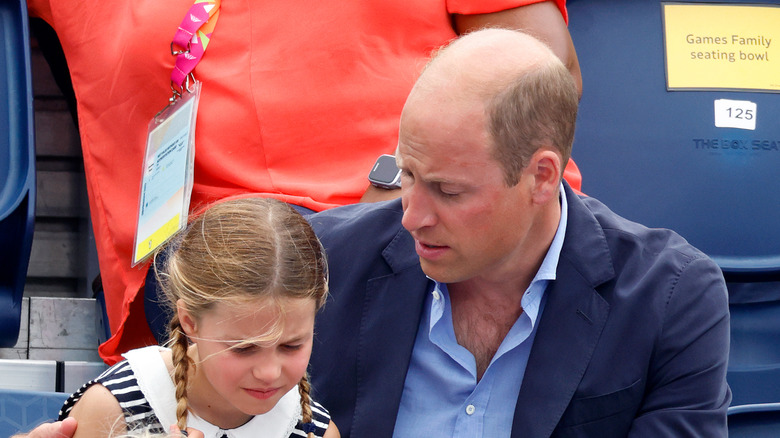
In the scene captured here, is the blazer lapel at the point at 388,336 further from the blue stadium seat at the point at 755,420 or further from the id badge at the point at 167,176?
the blue stadium seat at the point at 755,420

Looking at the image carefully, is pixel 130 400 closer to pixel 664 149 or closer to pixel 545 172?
pixel 545 172

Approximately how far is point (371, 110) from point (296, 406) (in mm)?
719

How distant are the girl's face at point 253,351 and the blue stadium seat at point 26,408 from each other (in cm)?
46

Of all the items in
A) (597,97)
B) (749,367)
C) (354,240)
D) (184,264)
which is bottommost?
(749,367)

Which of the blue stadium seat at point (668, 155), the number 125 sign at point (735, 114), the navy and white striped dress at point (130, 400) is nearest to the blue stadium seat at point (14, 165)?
the navy and white striped dress at point (130, 400)

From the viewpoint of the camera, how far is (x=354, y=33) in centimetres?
220

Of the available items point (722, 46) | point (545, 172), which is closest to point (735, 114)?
point (722, 46)

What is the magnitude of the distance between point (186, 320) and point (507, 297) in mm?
553

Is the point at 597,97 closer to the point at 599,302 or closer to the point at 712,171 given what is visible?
the point at 712,171

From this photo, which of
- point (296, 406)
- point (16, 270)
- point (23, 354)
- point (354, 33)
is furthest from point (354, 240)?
point (23, 354)

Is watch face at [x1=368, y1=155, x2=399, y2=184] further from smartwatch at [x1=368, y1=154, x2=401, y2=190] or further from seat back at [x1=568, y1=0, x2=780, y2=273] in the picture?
seat back at [x1=568, y1=0, x2=780, y2=273]

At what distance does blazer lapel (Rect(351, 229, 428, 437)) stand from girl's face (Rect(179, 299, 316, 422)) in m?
0.23

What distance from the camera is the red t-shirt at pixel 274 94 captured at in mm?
2156

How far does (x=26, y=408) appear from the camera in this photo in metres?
1.90
